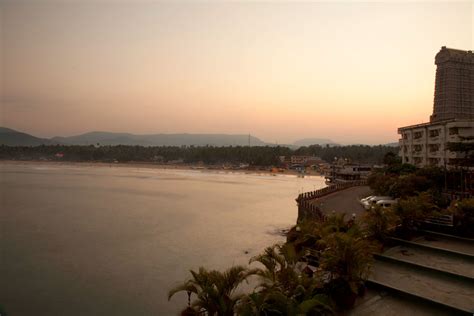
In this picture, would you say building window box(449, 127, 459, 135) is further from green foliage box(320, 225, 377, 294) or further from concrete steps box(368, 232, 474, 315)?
green foliage box(320, 225, 377, 294)

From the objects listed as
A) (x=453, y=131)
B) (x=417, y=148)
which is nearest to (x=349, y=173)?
(x=417, y=148)

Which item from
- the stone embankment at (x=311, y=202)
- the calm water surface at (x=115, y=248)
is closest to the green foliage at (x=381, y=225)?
the calm water surface at (x=115, y=248)

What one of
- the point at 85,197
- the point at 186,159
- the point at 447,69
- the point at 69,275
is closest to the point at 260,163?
the point at 186,159

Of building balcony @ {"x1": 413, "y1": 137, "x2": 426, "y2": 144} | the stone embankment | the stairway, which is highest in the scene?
building balcony @ {"x1": 413, "y1": 137, "x2": 426, "y2": 144}

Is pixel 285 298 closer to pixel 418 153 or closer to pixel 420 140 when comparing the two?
pixel 420 140

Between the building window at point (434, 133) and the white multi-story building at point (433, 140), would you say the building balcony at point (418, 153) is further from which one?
the building window at point (434, 133)

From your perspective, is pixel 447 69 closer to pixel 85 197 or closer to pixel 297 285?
pixel 85 197

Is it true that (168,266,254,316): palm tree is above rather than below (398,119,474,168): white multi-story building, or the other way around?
below

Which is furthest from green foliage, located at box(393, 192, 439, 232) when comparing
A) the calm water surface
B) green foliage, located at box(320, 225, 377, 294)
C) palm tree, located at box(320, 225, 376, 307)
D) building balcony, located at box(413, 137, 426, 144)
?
building balcony, located at box(413, 137, 426, 144)
